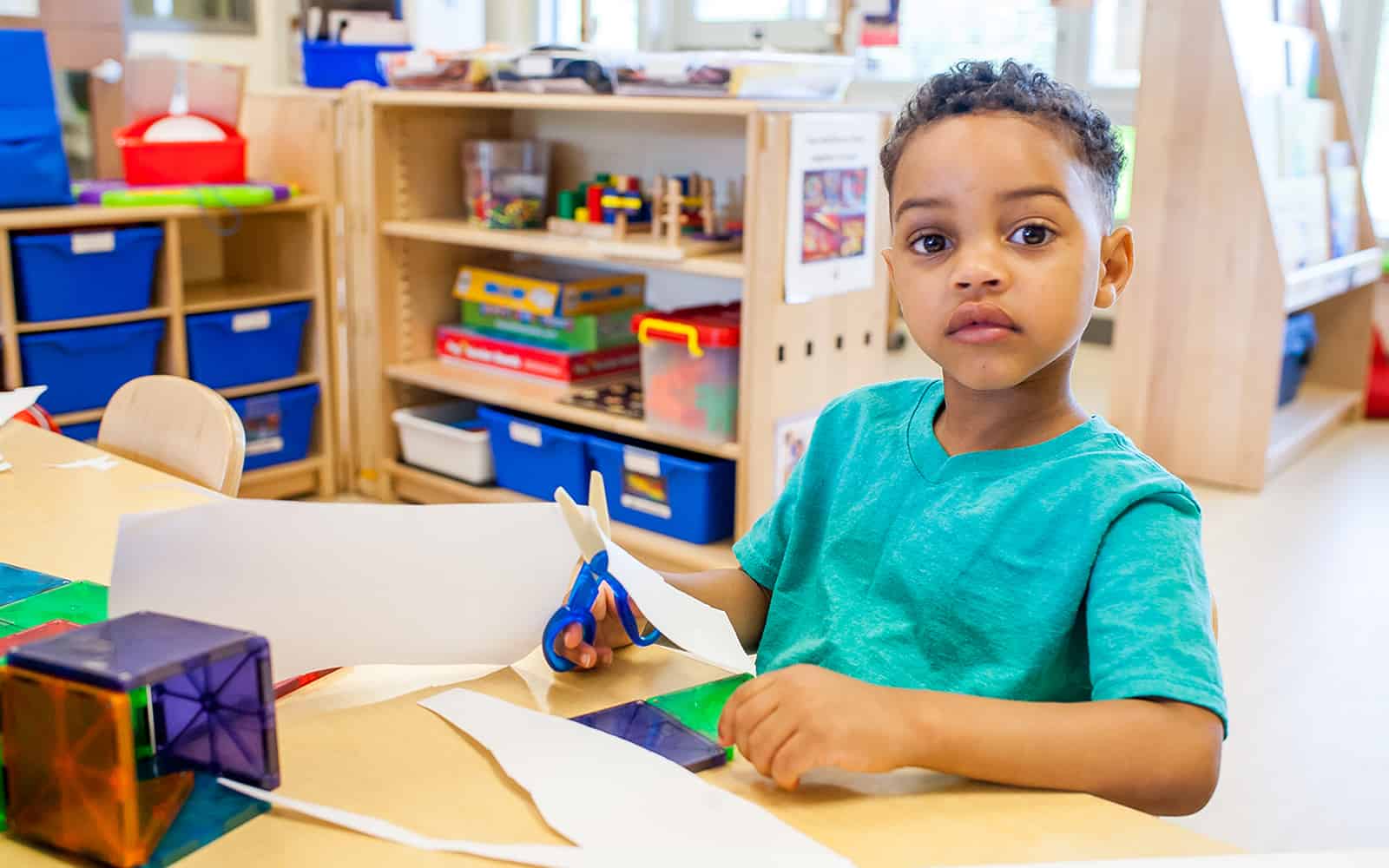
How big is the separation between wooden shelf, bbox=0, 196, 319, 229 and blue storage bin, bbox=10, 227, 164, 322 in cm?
2

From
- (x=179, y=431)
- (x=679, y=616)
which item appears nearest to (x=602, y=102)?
(x=179, y=431)

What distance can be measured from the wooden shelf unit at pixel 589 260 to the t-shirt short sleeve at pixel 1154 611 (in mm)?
1462

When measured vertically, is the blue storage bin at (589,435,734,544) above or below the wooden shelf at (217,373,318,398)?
below

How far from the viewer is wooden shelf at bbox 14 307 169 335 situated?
2500mm

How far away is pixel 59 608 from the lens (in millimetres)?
904

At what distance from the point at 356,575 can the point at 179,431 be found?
2.30ft

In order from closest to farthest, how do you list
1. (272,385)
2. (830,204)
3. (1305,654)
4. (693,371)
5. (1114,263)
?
(1114,263)
(1305,654)
(830,204)
(693,371)
(272,385)

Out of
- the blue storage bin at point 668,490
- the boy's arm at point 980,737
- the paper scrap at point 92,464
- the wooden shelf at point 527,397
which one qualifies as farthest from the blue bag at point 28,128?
the boy's arm at point 980,737

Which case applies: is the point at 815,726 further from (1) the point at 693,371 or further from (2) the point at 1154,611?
(1) the point at 693,371

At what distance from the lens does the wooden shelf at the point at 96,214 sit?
96.0 inches

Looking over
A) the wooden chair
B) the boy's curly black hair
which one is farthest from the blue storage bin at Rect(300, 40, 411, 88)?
the boy's curly black hair

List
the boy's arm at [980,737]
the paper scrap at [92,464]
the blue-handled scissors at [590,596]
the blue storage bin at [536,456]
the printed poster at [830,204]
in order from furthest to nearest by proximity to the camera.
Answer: the blue storage bin at [536,456] → the printed poster at [830,204] → the paper scrap at [92,464] → the blue-handled scissors at [590,596] → the boy's arm at [980,737]

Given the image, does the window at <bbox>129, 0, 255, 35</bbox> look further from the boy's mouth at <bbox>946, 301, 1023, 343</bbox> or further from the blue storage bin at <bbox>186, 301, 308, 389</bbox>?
the boy's mouth at <bbox>946, 301, 1023, 343</bbox>

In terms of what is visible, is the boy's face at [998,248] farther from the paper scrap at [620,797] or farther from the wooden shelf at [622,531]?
the wooden shelf at [622,531]
